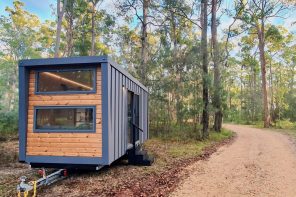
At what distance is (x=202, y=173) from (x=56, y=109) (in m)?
3.96

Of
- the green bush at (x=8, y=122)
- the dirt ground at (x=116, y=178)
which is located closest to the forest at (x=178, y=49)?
the green bush at (x=8, y=122)

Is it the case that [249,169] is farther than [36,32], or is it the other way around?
[36,32]

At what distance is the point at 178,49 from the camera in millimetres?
21625

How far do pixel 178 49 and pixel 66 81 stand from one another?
15446 mm

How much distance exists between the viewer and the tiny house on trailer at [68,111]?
22.1ft

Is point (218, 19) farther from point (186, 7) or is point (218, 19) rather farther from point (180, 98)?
point (180, 98)

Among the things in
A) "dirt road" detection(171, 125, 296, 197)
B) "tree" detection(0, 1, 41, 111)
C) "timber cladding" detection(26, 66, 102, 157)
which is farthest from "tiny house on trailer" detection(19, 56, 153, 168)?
"tree" detection(0, 1, 41, 111)

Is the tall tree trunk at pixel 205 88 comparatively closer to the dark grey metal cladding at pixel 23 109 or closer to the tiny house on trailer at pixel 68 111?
the tiny house on trailer at pixel 68 111

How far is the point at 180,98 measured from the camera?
1634 cm

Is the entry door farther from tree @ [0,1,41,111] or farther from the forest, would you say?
tree @ [0,1,41,111]

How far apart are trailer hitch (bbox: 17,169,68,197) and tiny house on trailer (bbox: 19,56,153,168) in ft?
0.86

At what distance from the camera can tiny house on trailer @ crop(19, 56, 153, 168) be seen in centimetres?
674

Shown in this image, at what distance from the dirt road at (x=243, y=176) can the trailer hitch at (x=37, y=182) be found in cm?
265

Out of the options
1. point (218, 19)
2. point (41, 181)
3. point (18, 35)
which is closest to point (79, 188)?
point (41, 181)
